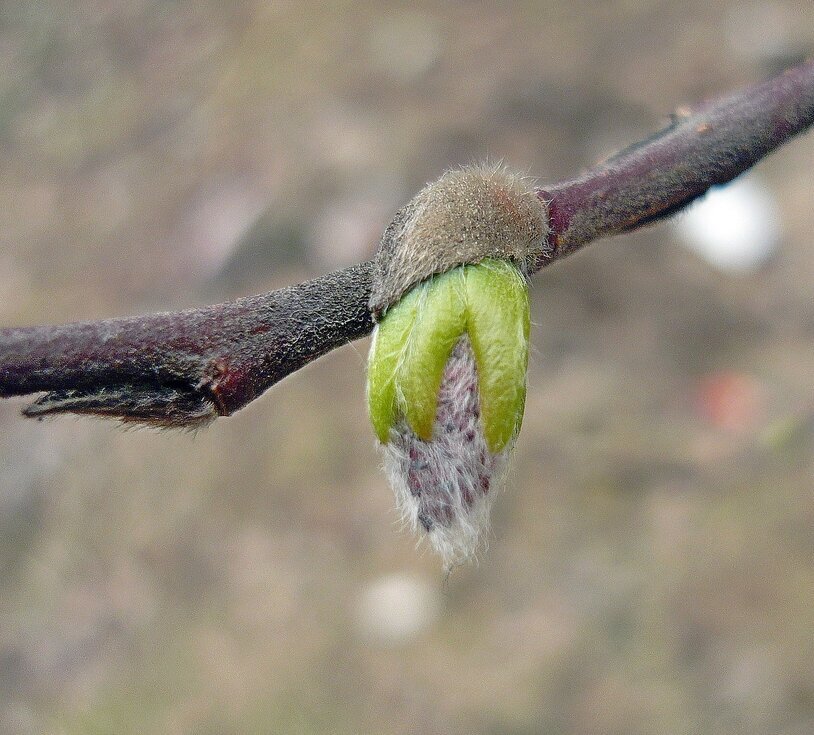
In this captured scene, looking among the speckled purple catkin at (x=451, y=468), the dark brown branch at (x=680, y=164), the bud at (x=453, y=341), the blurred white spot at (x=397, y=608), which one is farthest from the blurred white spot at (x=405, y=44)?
the speckled purple catkin at (x=451, y=468)

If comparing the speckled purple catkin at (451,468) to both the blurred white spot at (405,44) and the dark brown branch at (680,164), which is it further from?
the blurred white spot at (405,44)

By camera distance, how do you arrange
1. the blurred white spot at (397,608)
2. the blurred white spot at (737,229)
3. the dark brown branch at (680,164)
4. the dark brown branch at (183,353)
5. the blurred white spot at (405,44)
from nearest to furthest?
the dark brown branch at (183,353), the dark brown branch at (680,164), the blurred white spot at (397,608), the blurred white spot at (737,229), the blurred white spot at (405,44)

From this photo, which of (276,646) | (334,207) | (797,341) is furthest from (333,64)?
(276,646)

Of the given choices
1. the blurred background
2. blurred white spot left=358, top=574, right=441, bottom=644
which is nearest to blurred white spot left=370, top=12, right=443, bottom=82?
the blurred background

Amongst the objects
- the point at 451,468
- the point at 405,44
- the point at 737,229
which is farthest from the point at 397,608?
the point at 405,44

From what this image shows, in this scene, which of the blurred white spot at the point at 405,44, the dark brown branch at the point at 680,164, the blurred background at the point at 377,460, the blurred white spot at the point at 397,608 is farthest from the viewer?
the blurred white spot at the point at 405,44

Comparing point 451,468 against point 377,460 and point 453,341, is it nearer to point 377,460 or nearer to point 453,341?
point 453,341

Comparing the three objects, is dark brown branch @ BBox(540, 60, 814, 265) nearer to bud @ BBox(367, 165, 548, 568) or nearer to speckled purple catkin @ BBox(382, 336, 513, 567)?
bud @ BBox(367, 165, 548, 568)
